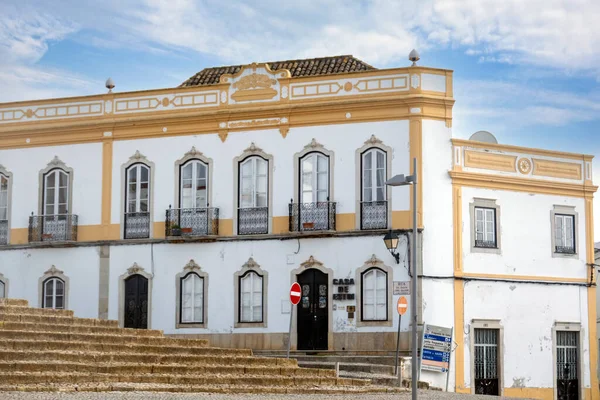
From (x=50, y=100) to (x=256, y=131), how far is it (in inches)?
245

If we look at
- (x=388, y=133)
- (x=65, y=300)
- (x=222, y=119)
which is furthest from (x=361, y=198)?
(x=65, y=300)

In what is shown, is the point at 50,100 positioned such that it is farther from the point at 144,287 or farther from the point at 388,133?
the point at 388,133

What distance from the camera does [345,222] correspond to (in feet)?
98.1

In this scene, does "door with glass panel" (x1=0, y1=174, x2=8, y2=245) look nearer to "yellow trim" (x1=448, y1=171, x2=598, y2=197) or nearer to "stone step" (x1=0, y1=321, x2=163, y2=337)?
"stone step" (x1=0, y1=321, x2=163, y2=337)

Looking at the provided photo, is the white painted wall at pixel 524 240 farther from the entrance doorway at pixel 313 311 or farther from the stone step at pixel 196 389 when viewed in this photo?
the stone step at pixel 196 389

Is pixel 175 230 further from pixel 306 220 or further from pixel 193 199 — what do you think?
pixel 306 220

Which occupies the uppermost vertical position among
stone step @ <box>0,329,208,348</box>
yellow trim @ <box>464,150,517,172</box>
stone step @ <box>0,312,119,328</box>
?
yellow trim @ <box>464,150,517,172</box>

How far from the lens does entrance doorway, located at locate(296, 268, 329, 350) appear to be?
1176 inches

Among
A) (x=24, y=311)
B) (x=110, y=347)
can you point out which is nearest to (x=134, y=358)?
(x=110, y=347)

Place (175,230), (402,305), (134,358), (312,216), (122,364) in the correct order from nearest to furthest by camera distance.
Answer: (122,364) → (134,358) → (402,305) → (312,216) → (175,230)

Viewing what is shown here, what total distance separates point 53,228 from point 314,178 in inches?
298

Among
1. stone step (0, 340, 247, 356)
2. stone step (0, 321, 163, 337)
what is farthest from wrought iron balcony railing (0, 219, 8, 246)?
stone step (0, 340, 247, 356)

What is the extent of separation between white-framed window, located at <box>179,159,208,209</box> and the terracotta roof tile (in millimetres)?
2272

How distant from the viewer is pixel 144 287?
31625 mm
